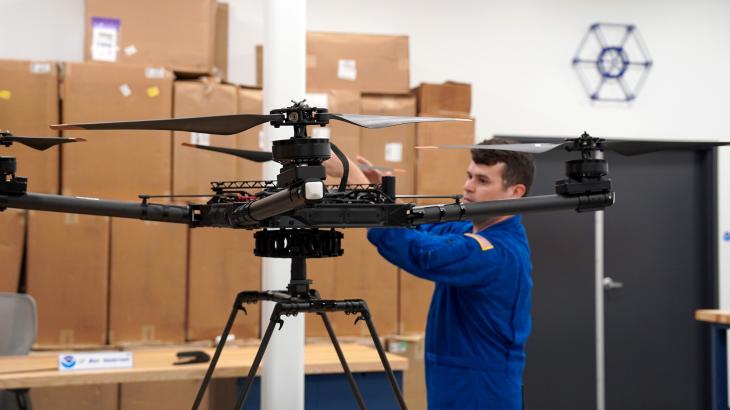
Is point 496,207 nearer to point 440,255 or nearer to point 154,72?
point 440,255

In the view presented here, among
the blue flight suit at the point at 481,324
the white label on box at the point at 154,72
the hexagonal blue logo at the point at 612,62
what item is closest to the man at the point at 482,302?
the blue flight suit at the point at 481,324

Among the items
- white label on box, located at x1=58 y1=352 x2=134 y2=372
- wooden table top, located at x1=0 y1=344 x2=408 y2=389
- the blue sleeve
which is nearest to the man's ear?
the blue sleeve

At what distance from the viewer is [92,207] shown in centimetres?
160

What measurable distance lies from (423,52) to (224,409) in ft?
8.34

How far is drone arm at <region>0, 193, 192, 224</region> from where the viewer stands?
153 centimetres

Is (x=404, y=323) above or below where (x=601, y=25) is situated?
below

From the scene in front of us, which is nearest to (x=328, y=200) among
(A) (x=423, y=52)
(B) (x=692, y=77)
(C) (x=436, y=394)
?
(C) (x=436, y=394)

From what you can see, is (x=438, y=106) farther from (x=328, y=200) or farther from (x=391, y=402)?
(x=328, y=200)

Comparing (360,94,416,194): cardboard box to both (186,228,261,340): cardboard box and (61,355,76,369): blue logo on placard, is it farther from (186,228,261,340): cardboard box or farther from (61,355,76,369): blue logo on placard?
(61,355,76,369): blue logo on placard

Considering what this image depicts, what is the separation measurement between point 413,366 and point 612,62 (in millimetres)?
2423

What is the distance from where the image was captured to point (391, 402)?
127 inches

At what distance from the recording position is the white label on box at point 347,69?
4.26m

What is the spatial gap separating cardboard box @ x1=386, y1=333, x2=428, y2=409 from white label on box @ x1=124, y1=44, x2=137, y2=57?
75.0 inches

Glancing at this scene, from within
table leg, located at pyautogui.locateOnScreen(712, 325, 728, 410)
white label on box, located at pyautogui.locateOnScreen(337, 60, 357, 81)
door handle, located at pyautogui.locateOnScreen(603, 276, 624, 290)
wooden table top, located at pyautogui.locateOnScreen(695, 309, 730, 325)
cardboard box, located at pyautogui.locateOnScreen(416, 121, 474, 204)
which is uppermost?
white label on box, located at pyautogui.locateOnScreen(337, 60, 357, 81)
